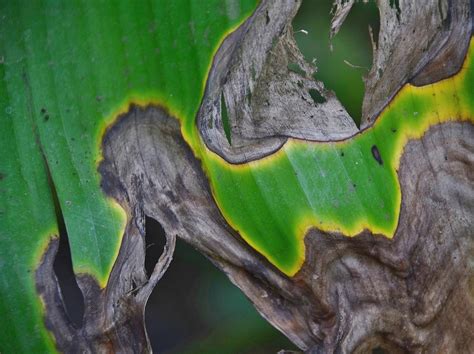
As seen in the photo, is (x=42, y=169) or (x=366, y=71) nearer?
(x=42, y=169)

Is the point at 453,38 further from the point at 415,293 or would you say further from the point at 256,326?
the point at 256,326

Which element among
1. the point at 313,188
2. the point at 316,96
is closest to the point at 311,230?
the point at 313,188

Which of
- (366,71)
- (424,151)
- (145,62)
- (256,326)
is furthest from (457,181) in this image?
(145,62)

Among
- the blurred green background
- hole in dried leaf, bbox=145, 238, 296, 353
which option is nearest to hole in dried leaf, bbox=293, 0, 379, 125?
the blurred green background

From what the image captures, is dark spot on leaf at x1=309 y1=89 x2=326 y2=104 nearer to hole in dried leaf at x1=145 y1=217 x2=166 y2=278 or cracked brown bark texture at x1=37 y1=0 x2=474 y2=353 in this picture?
cracked brown bark texture at x1=37 y1=0 x2=474 y2=353

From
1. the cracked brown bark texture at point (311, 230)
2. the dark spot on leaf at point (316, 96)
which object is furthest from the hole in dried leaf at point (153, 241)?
the dark spot on leaf at point (316, 96)

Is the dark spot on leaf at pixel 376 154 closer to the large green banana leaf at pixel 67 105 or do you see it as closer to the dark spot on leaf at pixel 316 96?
the dark spot on leaf at pixel 316 96
